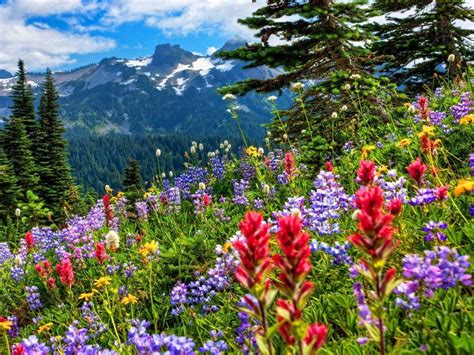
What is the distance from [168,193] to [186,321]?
4.67 metres

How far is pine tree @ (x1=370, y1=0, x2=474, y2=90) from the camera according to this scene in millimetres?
14352

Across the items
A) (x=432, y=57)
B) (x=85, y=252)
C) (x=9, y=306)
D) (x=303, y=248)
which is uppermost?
(x=432, y=57)

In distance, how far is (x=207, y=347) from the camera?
240cm

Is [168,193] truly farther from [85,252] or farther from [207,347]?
[207,347]

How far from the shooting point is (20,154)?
147 ft

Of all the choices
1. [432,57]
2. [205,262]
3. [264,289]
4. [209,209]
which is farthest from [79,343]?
[432,57]

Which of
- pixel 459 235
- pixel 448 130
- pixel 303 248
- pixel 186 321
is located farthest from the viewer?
pixel 448 130

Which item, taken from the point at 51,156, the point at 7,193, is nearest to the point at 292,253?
the point at 7,193

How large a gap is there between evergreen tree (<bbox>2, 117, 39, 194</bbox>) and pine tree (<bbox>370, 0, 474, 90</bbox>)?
40.6m

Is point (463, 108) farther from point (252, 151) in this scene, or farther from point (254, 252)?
point (254, 252)


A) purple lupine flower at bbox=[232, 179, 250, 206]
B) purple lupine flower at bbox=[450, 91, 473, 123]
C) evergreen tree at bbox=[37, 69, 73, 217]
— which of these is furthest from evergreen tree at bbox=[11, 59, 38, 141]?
purple lupine flower at bbox=[450, 91, 473, 123]

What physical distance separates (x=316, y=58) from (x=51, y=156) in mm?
46931

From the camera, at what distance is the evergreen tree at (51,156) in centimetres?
4812

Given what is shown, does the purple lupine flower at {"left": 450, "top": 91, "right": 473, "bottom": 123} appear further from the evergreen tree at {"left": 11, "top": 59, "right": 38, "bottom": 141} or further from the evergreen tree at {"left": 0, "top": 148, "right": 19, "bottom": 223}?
the evergreen tree at {"left": 11, "top": 59, "right": 38, "bottom": 141}
